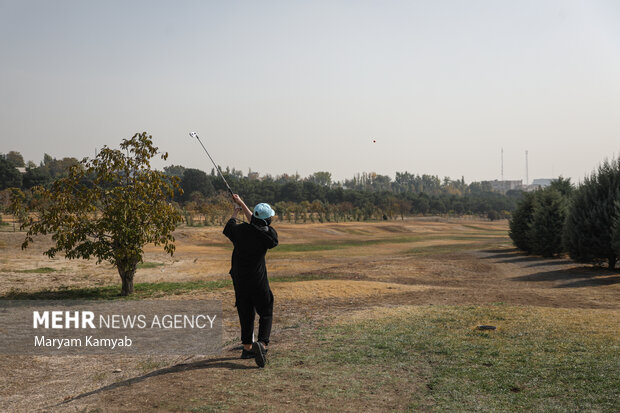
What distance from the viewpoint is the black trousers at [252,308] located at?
8055mm

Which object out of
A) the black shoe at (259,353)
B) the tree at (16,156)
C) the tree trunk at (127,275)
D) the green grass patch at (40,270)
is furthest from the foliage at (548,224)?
the tree at (16,156)

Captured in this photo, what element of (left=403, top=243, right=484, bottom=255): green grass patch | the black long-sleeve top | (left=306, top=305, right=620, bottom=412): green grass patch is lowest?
(left=403, top=243, right=484, bottom=255): green grass patch

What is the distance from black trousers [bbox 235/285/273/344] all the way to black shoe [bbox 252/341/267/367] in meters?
0.31

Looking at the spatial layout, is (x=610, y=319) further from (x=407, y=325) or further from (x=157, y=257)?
(x=157, y=257)

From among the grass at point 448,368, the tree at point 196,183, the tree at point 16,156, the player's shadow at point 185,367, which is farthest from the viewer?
the tree at point 16,156

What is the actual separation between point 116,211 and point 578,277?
21524 millimetres

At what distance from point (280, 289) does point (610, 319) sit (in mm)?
10237

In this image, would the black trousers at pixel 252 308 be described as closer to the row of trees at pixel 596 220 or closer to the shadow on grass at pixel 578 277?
the shadow on grass at pixel 578 277

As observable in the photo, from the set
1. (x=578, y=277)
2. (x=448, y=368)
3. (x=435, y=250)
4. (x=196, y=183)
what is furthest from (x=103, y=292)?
(x=196, y=183)

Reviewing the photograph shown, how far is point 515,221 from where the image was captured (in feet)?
140

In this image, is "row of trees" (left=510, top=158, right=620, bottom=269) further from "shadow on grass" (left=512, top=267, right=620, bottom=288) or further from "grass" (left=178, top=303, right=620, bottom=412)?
"grass" (left=178, top=303, right=620, bottom=412)

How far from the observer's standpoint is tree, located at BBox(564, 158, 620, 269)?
26984 millimetres

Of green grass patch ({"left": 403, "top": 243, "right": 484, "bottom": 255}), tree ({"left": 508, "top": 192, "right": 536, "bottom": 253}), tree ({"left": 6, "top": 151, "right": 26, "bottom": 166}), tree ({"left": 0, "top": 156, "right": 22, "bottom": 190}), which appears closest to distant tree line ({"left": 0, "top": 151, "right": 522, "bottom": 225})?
tree ({"left": 0, "top": 156, "right": 22, "bottom": 190})

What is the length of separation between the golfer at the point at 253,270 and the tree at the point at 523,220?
36.5 meters
